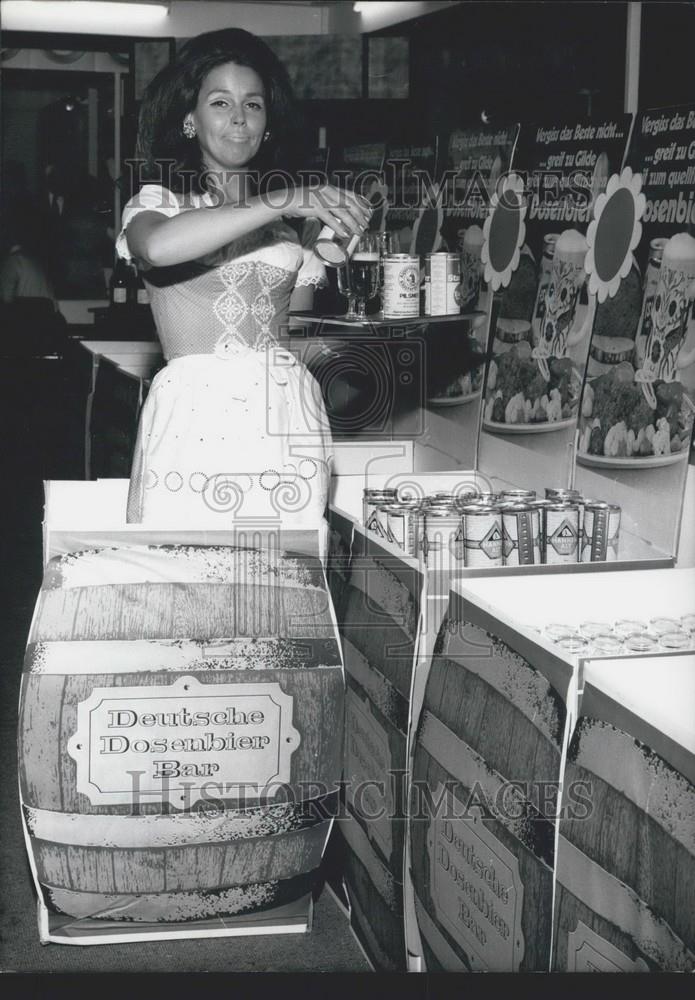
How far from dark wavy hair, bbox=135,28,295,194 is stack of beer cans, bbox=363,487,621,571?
0.76 metres

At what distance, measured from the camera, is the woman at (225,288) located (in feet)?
7.06

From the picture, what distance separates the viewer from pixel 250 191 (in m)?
2.20

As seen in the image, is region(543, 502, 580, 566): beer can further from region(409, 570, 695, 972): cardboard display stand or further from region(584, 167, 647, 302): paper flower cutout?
region(584, 167, 647, 302): paper flower cutout

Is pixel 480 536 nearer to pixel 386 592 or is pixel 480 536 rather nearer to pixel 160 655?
pixel 386 592

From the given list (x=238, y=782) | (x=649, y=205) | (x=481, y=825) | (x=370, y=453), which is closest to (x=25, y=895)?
(x=238, y=782)

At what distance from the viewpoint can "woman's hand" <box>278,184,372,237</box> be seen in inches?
86.7

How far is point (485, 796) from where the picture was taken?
6.86 feet

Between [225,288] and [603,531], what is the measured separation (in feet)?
2.76

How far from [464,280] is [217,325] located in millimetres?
609

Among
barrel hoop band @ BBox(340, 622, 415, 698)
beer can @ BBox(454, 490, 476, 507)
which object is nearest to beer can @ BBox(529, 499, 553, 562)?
beer can @ BBox(454, 490, 476, 507)

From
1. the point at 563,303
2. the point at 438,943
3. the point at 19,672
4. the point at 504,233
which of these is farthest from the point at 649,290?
the point at 19,672

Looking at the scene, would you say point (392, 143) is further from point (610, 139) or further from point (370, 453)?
point (370, 453)

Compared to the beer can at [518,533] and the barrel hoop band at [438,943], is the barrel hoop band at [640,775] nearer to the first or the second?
the barrel hoop band at [438,943]

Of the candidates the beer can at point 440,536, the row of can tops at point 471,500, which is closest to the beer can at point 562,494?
the row of can tops at point 471,500
